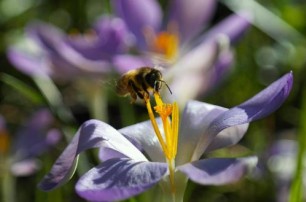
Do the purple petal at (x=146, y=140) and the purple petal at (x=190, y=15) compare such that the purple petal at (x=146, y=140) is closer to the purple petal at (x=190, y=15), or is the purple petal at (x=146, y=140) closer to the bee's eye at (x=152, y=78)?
the bee's eye at (x=152, y=78)

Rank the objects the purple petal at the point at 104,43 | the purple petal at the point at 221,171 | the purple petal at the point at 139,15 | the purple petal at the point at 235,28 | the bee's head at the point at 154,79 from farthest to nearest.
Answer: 1. the purple petal at the point at 139,15
2. the purple petal at the point at 235,28
3. the purple petal at the point at 104,43
4. the bee's head at the point at 154,79
5. the purple petal at the point at 221,171

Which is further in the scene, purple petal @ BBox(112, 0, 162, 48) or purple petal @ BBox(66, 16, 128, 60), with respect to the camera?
purple petal @ BBox(112, 0, 162, 48)

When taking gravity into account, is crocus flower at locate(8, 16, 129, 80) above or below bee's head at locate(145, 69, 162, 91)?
below

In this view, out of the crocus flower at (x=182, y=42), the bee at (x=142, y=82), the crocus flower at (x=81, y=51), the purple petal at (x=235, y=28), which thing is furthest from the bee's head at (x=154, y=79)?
the purple petal at (x=235, y=28)

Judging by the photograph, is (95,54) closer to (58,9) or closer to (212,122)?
(212,122)

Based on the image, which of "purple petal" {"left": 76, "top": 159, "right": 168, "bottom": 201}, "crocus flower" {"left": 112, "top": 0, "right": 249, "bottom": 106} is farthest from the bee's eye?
"crocus flower" {"left": 112, "top": 0, "right": 249, "bottom": 106}

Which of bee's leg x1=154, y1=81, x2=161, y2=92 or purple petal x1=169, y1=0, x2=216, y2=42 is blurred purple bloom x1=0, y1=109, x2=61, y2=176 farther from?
bee's leg x1=154, y1=81, x2=161, y2=92

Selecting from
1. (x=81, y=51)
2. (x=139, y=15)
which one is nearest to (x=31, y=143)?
(x=81, y=51)
